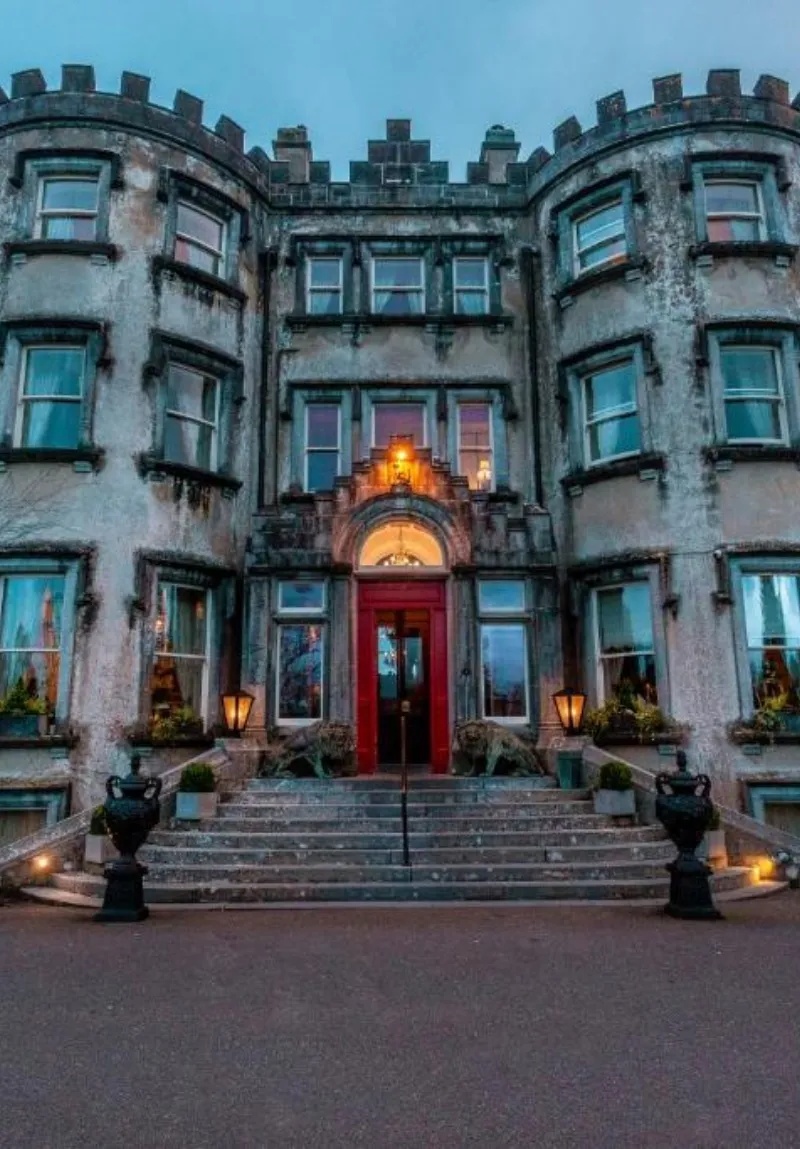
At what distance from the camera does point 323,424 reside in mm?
15930

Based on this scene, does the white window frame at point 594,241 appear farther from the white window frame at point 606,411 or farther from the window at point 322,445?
the window at point 322,445

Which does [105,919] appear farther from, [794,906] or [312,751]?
[794,906]

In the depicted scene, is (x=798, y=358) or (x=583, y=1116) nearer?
(x=583, y=1116)

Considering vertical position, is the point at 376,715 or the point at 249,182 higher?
the point at 249,182

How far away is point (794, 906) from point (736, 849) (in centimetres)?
169

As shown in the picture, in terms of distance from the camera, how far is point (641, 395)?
14.0 m

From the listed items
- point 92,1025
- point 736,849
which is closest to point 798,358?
point 736,849

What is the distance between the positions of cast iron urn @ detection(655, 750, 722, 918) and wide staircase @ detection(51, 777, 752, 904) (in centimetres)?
94

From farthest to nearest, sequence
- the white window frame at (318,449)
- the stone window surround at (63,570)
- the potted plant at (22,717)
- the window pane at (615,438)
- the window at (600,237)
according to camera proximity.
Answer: the white window frame at (318,449) < the window at (600,237) < the window pane at (615,438) < the stone window surround at (63,570) < the potted plant at (22,717)

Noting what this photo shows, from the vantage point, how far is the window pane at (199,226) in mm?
14969

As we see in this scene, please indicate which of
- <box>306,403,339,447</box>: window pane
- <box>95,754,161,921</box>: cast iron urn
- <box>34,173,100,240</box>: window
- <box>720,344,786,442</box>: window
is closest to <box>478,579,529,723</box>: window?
<box>306,403,339,447</box>: window pane

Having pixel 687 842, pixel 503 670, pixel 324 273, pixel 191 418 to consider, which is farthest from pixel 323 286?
pixel 687 842

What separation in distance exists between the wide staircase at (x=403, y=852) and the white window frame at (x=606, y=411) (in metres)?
6.26

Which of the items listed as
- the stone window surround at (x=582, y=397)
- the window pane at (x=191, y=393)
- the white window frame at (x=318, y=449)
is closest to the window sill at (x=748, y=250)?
the stone window surround at (x=582, y=397)
